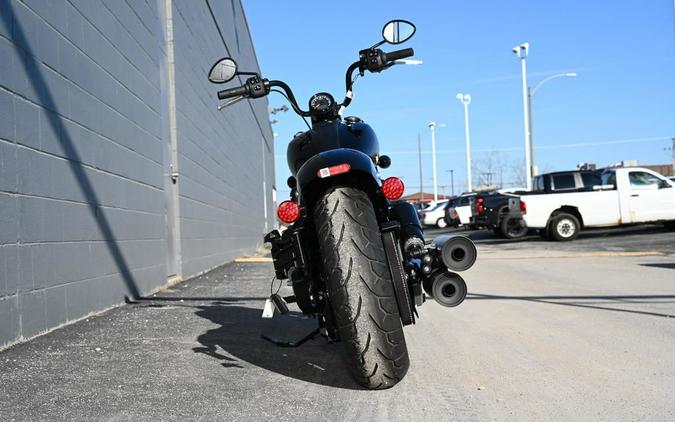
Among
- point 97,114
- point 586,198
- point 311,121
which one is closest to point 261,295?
point 97,114

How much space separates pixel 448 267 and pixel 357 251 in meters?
0.67

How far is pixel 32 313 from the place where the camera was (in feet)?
17.8

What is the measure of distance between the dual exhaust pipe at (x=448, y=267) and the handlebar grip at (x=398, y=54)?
163 centimetres

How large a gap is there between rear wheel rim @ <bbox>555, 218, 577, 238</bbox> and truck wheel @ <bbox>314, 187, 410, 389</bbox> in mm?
17072

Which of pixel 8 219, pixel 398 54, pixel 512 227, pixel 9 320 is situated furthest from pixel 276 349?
pixel 512 227

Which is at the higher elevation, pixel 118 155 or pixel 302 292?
pixel 118 155

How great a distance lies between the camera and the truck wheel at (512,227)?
2037 centimetres

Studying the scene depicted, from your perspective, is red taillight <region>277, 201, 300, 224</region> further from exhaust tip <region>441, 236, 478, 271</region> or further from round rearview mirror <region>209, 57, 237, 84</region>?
round rearview mirror <region>209, 57, 237, 84</region>

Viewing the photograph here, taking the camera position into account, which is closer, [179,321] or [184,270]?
[179,321]

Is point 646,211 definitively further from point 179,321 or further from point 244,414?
point 244,414

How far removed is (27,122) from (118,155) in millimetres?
2557

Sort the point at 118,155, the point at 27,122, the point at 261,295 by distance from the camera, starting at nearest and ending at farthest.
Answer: the point at 27,122 → the point at 118,155 → the point at 261,295

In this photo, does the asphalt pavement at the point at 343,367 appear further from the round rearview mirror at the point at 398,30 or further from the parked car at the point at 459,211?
the parked car at the point at 459,211

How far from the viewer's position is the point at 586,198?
19531 millimetres
